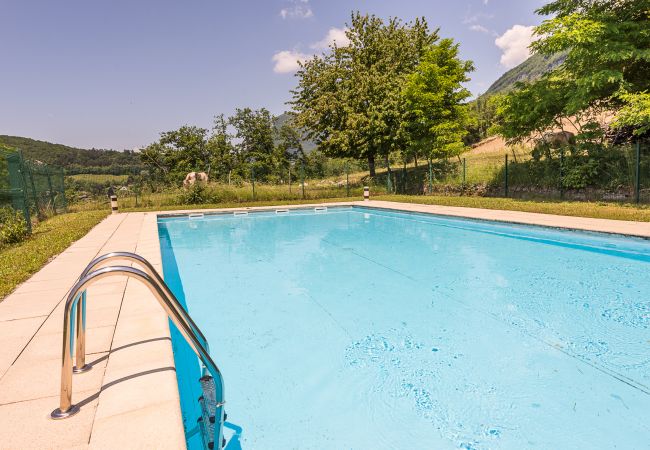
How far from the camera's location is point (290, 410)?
2908 mm

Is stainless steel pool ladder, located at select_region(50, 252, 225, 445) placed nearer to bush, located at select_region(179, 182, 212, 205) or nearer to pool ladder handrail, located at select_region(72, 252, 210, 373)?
pool ladder handrail, located at select_region(72, 252, 210, 373)

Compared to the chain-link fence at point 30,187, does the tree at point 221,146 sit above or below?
above

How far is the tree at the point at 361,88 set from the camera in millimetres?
20594

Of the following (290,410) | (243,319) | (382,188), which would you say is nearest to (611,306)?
(290,410)

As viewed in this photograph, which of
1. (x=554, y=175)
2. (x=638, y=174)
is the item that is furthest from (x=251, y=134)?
(x=638, y=174)

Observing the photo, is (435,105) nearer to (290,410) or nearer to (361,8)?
(361,8)

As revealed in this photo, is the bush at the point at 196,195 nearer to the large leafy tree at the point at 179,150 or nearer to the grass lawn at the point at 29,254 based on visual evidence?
the grass lawn at the point at 29,254

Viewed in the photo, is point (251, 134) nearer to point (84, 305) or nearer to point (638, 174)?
point (638, 174)

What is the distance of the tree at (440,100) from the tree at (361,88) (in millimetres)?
1478

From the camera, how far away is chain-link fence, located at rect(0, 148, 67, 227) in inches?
378

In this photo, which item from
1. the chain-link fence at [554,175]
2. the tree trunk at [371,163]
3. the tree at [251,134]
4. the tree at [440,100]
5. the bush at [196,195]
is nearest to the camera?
the chain-link fence at [554,175]

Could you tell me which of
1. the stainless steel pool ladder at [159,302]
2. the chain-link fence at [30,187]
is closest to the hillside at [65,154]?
the chain-link fence at [30,187]

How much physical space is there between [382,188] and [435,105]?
5.92 meters

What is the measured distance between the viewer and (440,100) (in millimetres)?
18078
